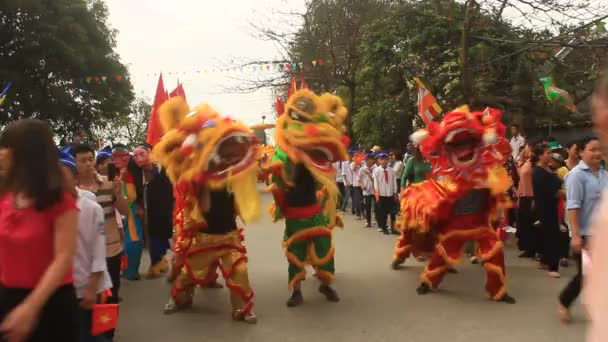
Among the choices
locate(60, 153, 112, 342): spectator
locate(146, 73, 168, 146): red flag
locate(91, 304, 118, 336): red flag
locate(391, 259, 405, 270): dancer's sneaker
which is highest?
locate(146, 73, 168, 146): red flag

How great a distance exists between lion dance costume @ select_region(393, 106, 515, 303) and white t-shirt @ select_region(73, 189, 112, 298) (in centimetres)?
366

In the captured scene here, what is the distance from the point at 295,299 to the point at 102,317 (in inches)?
109

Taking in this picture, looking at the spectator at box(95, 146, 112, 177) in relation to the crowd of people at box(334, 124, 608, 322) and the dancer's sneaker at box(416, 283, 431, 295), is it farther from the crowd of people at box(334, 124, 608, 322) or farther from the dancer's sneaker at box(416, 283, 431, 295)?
the dancer's sneaker at box(416, 283, 431, 295)

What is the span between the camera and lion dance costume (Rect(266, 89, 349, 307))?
5.39 metres

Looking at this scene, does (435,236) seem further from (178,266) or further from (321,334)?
(178,266)

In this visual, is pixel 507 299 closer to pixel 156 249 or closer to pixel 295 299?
pixel 295 299

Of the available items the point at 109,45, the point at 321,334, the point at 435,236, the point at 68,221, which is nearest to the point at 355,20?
the point at 109,45

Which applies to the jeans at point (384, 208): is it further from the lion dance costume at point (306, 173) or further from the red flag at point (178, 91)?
the red flag at point (178, 91)

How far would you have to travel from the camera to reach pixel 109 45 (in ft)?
82.5

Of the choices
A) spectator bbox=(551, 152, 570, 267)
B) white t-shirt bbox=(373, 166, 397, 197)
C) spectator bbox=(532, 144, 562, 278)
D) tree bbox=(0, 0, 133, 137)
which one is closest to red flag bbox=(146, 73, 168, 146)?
spectator bbox=(532, 144, 562, 278)

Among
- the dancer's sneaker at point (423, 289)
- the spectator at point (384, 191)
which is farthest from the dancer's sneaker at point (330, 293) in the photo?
the spectator at point (384, 191)

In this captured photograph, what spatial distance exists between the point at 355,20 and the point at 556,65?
31.1ft

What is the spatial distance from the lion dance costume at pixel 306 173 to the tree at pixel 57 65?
55.1 ft

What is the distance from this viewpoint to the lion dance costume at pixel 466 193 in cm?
547
